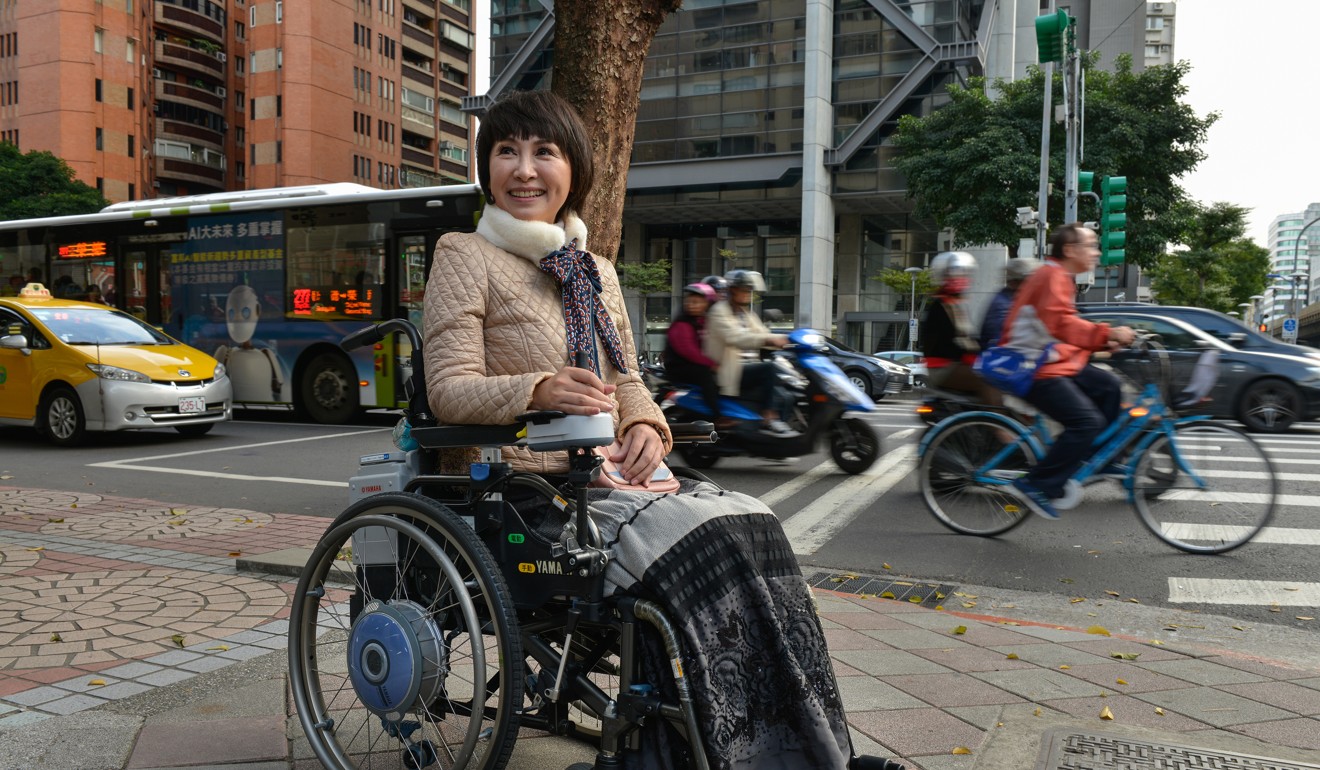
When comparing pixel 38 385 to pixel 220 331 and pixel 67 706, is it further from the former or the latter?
pixel 67 706

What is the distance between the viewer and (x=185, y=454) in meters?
10.8

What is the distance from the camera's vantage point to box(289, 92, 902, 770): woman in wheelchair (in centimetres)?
203

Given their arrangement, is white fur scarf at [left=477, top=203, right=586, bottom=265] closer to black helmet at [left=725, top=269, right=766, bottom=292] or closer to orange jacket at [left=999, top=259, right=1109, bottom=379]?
orange jacket at [left=999, top=259, right=1109, bottom=379]

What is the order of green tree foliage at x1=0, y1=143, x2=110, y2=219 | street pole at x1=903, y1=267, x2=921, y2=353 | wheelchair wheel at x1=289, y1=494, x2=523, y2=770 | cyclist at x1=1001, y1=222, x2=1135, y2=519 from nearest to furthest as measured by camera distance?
1. wheelchair wheel at x1=289, y1=494, x2=523, y2=770
2. cyclist at x1=1001, y1=222, x2=1135, y2=519
3. street pole at x1=903, y1=267, x2=921, y2=353
4. green tree foliage at x1=0, y1=143, x2=110, y2=219

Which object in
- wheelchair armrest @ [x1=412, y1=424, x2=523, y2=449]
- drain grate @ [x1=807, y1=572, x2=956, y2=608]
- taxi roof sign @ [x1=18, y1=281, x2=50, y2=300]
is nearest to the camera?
wheelchair armrest @ [x1=412, y1=424, x2=523, y2=449]

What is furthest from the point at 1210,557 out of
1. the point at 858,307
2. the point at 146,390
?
the point at 858,307

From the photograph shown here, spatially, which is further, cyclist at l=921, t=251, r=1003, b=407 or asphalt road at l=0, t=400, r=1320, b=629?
cyclist at l=921, t=251, r=1003, b=407

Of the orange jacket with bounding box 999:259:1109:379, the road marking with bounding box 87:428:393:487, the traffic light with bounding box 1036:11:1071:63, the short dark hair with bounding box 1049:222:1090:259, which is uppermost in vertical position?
the traffic light with bounding box 1036:11:1071:63

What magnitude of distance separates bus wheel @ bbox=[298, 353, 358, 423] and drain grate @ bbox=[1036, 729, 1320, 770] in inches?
470

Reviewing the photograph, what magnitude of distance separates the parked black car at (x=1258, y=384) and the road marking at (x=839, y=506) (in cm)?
453

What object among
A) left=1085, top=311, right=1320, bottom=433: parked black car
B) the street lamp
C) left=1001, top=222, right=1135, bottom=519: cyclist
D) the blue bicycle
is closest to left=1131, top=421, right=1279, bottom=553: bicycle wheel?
the blue bicycle

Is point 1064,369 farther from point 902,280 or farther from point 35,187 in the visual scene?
point 35,187

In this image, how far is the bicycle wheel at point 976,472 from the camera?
20.7 ft

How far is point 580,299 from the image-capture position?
8.27 ft
